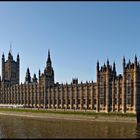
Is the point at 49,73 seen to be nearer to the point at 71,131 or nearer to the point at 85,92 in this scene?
the point at 85,92

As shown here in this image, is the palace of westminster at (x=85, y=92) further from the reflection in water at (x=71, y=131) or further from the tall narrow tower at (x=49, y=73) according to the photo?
the reflection in water at (x=71, y=131)

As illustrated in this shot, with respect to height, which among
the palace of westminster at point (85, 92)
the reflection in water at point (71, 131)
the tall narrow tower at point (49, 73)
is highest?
the tall narrow tower at point (49, 73)

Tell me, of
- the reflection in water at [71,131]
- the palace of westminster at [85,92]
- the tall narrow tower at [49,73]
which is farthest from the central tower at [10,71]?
the reflection in water at [71,131]

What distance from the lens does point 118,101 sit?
9731cm

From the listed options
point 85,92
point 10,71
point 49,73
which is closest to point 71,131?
point 85,92

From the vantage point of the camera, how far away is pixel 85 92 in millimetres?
113000

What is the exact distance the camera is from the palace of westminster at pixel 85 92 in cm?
9483

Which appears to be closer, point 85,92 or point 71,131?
point 71,131

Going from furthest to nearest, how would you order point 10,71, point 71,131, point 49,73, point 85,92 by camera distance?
point 10,71
point 49,73
point 85,92
point 71,131

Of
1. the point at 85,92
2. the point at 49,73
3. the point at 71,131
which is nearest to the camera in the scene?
the point at 71,131

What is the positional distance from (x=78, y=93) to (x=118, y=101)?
2362cm

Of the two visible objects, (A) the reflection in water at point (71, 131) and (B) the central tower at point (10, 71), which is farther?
(B) the central tower at point (10, 71)

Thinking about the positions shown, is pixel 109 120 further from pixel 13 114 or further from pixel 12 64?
pixel 12 64

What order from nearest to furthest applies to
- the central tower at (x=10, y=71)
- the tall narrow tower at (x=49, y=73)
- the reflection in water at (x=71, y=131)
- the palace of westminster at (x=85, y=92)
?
1. the reflection in water at (x=71, y=131)
2. the palace of westminster at (x=85, y=92)
3. the tall narrow tower at (x=49, y=73)
4. the central tower at (x=10, y=71)
